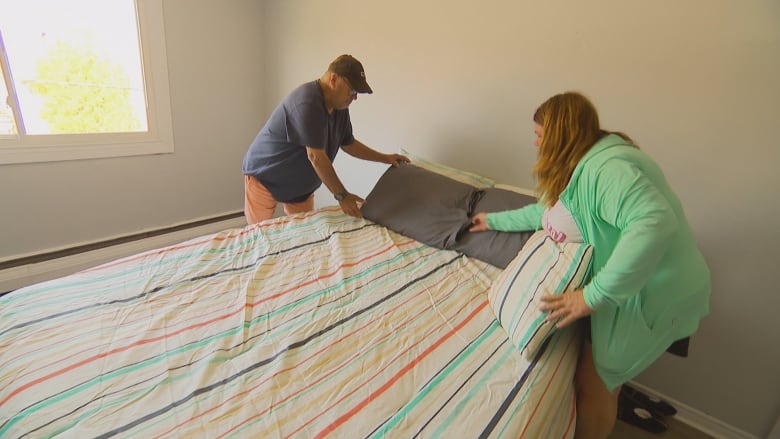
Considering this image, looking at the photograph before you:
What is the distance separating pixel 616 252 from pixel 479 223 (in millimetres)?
810

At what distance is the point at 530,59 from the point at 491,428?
1682mm

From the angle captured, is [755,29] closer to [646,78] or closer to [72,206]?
[646,78]

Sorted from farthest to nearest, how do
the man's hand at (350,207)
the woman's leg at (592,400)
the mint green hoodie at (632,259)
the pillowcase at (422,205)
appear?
the man's hand at (350,207) → the pillowcase at (422,205) → the woman's leg at (592,400) → the mint green hoodie at (632,259)

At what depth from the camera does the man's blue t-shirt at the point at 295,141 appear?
5.51ft

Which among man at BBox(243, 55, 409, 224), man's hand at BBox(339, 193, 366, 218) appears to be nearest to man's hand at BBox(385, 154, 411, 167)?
man at BBox(243, 55, 409, 224)

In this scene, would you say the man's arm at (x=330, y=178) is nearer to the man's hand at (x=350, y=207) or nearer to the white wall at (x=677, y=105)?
the man's hand at (x=350, y=207)

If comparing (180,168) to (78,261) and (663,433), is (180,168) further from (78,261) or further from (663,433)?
(663,433)

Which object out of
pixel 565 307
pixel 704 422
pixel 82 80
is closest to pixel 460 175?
pixel 565 307

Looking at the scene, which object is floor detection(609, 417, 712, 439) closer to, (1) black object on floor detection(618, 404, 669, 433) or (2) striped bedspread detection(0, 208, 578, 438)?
(1) black object on floor detection(618, 404, 669, 433)

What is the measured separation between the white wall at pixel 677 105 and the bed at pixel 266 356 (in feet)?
2.96

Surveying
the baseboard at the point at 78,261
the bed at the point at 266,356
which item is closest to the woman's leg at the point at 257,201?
the bed at the point at 266,356

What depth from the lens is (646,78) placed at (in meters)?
1.53

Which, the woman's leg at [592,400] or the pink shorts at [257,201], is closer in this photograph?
the woman's leg at [592,400]

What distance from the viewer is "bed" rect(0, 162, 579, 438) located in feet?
2.48
